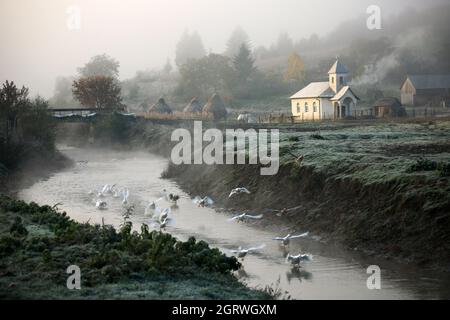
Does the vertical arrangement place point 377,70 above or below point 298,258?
above

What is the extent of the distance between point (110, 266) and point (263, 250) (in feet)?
33.1

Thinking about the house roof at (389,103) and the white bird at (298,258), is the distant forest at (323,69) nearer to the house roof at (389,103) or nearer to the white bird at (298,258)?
the house roof at (389,103)

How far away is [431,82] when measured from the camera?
10131cm

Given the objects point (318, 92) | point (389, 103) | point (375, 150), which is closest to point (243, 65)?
point (318, 92)

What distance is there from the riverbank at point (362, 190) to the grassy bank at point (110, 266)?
7.97 m

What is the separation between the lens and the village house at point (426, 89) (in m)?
99.6

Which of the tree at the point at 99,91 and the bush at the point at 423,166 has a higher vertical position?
the tree at the point at 99,91

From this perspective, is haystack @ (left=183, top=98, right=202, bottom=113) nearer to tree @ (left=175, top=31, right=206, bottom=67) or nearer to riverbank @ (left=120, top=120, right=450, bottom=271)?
riverbank @ (left=120, top=120, right=450, bottom=271)

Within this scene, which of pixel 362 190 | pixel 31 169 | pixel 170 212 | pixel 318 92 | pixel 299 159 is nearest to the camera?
pixel 362 190

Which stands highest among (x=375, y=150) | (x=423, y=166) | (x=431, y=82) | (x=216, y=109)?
(x=431, y=82)

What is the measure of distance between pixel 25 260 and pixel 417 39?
123 metres

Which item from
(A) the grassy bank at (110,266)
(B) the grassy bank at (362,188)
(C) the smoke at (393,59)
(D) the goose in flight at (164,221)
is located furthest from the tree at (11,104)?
(C) the smoke at (393,59)

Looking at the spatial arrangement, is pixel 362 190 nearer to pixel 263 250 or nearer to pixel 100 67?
pixel 263 250

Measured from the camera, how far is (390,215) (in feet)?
95.9
